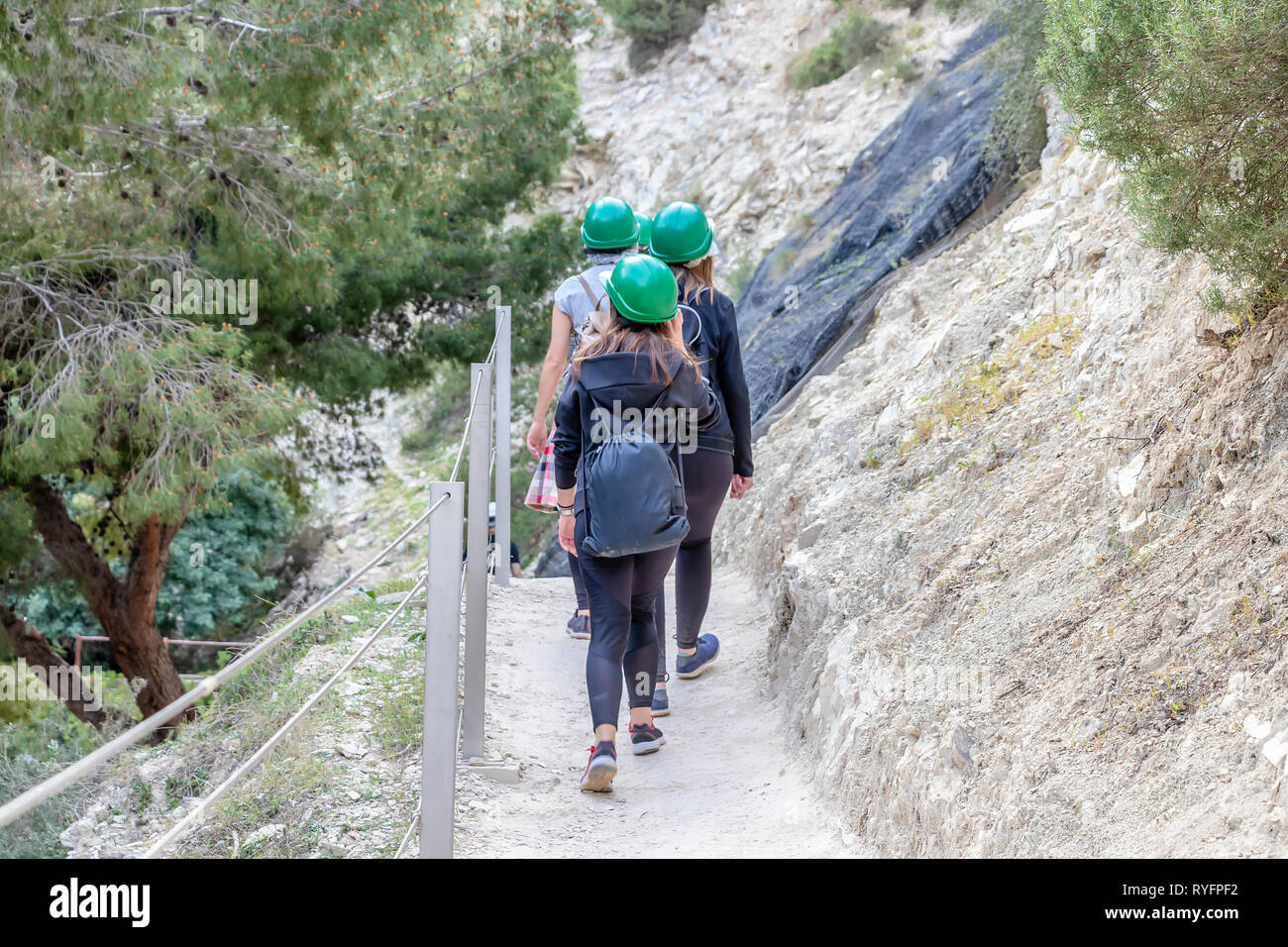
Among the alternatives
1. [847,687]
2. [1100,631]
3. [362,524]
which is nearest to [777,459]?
[847,687]

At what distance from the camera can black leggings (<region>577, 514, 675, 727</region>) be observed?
3.53m

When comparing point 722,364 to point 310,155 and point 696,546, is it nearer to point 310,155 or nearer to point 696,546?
point 696,546

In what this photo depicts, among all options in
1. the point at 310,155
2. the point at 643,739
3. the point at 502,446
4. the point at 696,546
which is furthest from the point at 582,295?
the point at 310,155

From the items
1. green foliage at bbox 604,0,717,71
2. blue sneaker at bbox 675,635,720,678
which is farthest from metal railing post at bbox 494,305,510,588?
green foliage at bbox 604,0,717,71

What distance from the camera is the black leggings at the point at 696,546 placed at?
4.08m

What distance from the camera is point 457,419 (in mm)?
25781

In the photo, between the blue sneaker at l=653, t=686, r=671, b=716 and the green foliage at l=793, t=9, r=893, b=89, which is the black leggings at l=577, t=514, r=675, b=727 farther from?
the green foliage at l=793, t=9, r=893, b=89

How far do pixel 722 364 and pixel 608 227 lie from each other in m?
0.72

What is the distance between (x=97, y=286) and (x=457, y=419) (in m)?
17.1

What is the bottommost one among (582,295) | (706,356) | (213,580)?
(213,580)

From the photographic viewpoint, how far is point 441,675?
2.74 metres

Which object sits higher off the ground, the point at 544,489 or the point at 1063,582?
the point at 1063,582

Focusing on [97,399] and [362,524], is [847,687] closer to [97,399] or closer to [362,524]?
[97,399]
